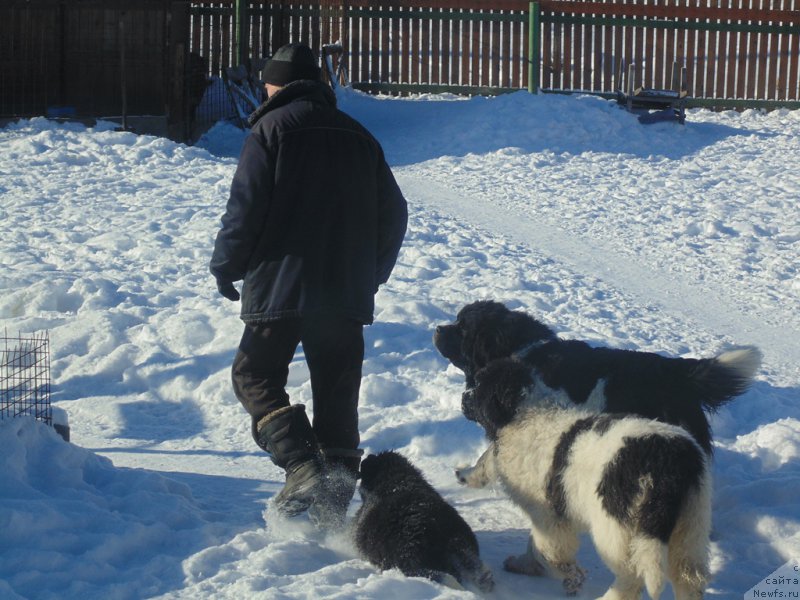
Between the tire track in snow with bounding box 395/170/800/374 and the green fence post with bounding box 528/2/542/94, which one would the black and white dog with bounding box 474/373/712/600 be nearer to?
the tire track in snow with bounding box 395/170/800/374

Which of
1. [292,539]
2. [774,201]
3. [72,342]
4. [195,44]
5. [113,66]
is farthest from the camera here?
[195,44]

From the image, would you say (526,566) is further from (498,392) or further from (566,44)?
(566,44)

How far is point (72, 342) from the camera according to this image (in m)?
7.00

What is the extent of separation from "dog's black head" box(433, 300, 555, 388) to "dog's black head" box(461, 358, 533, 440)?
→ 31cm

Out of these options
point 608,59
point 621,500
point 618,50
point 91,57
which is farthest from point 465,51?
point 621,500

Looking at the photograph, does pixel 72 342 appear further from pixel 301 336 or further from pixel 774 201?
pixel 774 201

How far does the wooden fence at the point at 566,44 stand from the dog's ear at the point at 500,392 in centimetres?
1310

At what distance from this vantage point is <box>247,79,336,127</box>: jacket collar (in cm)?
441

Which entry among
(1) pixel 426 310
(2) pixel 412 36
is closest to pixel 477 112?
(2) pixel 412 36

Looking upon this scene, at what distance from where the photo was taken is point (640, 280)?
8672mm

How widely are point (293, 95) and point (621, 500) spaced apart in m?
2.22

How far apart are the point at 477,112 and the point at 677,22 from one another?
189 inches

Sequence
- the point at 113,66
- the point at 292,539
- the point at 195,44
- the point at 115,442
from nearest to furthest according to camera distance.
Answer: the point at 292,539
the point at 115,442
the point at 113,66
the point at 195,44

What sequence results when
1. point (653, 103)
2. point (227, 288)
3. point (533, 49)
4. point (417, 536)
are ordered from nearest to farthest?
point (417, 536) → point (227, 288) → point (653, 103) → point (533, 49)
